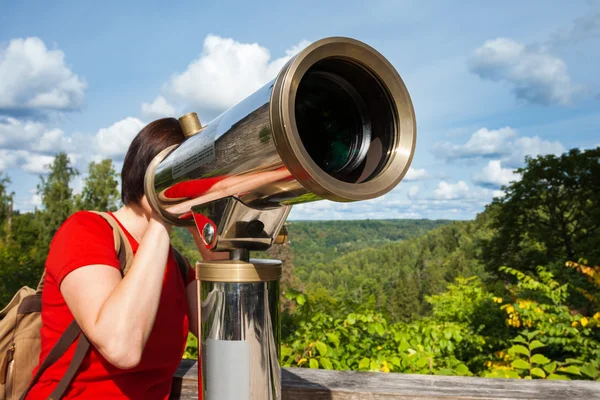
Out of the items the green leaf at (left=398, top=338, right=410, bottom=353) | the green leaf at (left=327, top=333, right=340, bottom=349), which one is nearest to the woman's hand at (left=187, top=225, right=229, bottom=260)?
the green leaf at (left=327, top=333, right=340, bottom=349)

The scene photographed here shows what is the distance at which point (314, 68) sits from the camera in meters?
0.75

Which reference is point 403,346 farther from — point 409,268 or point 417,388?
point 409,268

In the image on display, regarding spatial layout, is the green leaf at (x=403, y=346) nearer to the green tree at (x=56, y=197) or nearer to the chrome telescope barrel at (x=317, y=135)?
the chrome telescope barrel at (x=317, y=135)

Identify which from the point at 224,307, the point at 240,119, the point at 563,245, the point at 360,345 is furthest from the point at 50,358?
the point at 563,245

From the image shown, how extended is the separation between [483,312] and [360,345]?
5.38m

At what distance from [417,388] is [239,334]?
0.72 metres

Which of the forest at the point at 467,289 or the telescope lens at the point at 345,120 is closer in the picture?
the telescope lens at the point at 345,120

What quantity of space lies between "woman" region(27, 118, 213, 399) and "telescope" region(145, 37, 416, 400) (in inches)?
8.7

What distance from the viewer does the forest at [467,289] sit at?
2580mm

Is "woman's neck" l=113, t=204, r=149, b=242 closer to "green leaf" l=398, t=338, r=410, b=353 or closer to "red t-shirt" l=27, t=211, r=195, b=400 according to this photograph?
"red t-shirt" l=27, t=211, r=195, b=400

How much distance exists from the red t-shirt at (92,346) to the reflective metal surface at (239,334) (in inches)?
17.2

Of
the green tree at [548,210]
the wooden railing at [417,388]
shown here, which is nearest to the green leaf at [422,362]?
the wooden railing at [417,388]

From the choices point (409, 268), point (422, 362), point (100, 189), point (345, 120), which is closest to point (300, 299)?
point (422, 362)

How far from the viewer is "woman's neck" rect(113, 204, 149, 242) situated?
142cm
